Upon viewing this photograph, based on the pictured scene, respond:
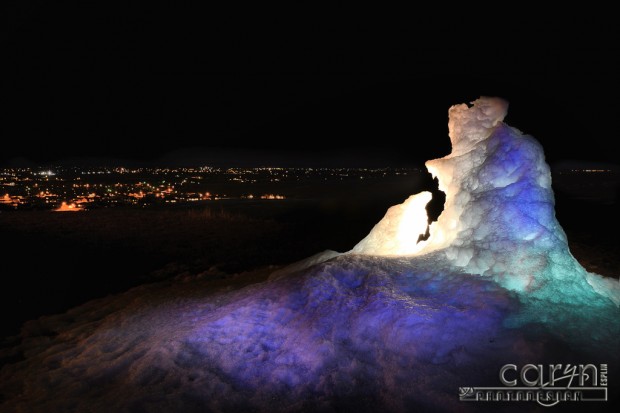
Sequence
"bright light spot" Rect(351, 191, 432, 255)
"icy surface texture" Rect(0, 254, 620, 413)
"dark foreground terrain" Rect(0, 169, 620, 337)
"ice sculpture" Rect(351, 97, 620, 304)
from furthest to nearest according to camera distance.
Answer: "dark foreground terrain" Rect(0, 169, 620, 337)
"bright light spot" Rect(351, 191, 432, 255)
"ice sculpture" Rect(351, 97, 620, 304)
"icy surface texture" Rect(0, 254, 620, 413)

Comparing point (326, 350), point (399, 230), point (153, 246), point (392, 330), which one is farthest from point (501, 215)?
point (153, 246)

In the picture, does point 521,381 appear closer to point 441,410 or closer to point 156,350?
point 441,410

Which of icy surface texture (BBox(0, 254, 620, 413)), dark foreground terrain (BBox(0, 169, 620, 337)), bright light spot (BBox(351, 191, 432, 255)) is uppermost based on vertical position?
bright light spot (BBox(351, 191, 432, 255))

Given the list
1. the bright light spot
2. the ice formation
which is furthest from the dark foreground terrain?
the bright light spot

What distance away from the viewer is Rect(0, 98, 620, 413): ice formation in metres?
5.50

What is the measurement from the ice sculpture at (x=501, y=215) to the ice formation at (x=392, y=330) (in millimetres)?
26

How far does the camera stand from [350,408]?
5309mm

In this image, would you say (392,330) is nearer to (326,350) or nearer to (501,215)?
(326,350)

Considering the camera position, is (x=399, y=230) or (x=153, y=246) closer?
(x=399, y=230)

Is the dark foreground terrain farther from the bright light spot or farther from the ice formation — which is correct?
the bright light spot

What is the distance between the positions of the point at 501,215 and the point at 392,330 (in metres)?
3.20

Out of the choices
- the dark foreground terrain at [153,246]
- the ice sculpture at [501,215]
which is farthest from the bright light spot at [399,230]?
the dark foreground terrain at [153,246]

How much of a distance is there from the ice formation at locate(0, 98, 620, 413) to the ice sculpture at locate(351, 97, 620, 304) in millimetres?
26

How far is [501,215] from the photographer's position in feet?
24.4
